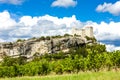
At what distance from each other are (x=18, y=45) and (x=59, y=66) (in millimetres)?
127220

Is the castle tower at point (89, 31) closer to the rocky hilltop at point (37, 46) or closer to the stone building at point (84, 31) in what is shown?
the stone building at point (84, 31)

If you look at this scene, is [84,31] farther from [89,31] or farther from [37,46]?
[37,46]

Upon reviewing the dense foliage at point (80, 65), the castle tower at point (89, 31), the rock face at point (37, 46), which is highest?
the castle tower at point (89, 31)

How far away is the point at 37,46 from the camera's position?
614 ft

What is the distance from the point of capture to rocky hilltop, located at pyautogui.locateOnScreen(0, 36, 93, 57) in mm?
175250

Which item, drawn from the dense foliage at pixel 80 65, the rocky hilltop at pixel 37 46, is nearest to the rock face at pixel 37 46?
the rocky hilltop at pixel 37 46

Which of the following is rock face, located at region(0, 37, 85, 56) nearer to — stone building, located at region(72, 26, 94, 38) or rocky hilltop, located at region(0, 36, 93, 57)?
rocky hilltop, located at region(0, 36, 93, 57)

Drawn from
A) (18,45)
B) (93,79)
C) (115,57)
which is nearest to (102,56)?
(115,57)

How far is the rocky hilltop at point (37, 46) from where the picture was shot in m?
175

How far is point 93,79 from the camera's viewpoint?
11062 mm

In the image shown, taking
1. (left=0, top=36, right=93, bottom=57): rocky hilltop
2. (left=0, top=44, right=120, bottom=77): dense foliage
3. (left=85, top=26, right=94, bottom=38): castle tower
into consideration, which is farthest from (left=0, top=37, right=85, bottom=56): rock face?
(left=0, top=44, right=120, bottom=77): dense foliage

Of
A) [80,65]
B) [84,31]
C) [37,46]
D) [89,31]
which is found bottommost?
[80,65]

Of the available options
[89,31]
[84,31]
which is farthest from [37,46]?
[89,31]

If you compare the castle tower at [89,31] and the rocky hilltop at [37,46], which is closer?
the rocky hilltop at [37,46]
